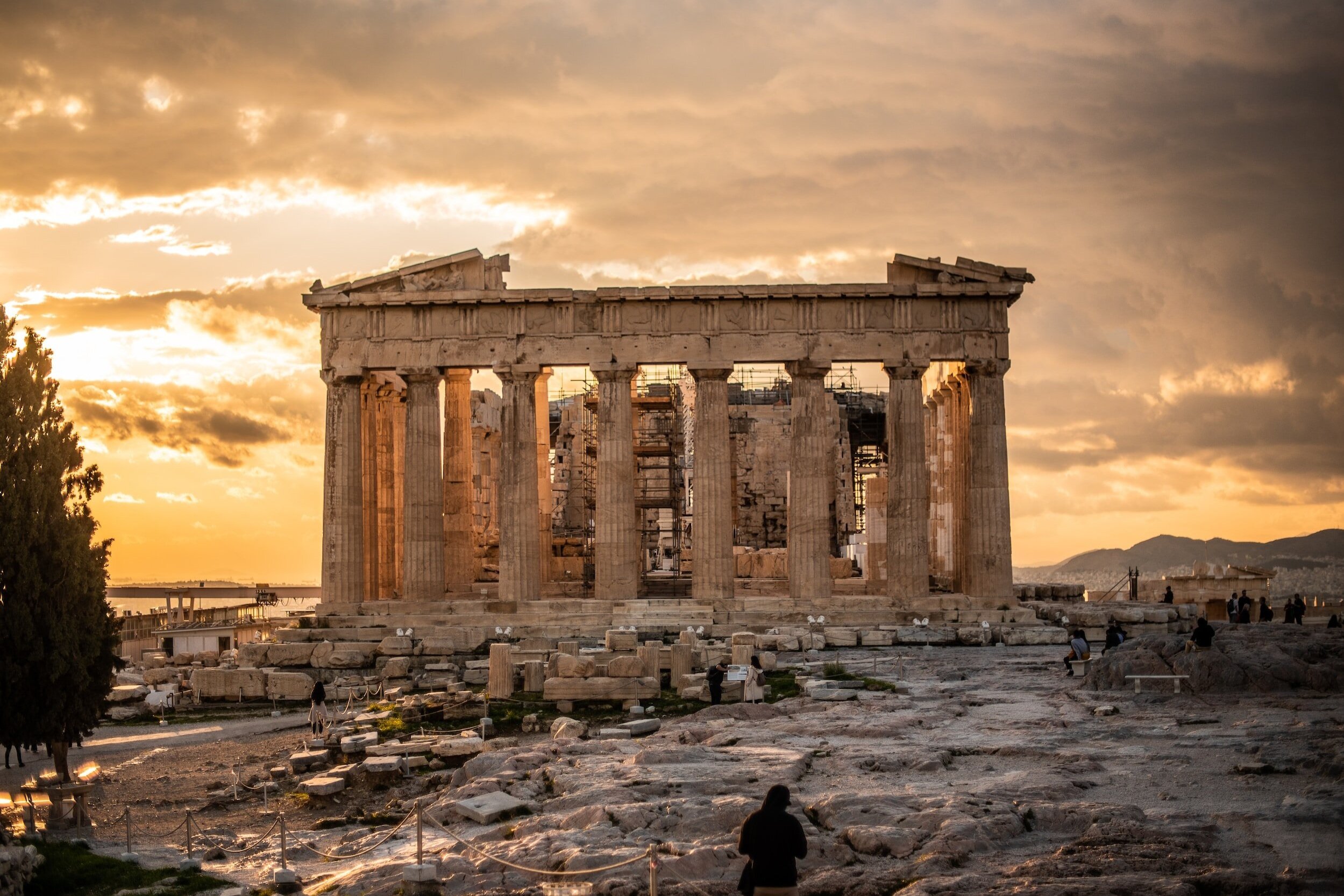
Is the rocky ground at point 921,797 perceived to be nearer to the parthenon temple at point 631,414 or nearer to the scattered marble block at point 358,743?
the scattered marble block at point 358,743

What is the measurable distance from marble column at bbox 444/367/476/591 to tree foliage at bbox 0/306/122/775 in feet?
60.7

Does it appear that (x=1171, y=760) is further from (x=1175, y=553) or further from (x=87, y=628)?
(x=1175, y=553)

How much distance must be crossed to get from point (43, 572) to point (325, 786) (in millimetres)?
5685

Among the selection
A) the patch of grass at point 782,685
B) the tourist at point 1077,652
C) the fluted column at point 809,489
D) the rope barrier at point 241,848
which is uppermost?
the fluted column at point 809,489

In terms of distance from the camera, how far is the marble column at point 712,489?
35.1 meters

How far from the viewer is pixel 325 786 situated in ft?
60.6

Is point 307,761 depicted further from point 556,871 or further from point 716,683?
point 556,871

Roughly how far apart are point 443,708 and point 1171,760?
14.3 meters

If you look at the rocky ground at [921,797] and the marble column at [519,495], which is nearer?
the rocky ground at [921,797]

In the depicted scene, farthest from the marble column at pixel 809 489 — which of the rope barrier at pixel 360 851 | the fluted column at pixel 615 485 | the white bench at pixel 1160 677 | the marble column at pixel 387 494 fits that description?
the rope barrier at pixel 360 851

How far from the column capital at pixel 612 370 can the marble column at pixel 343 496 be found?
21.8 feet

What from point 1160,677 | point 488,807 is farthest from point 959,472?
point 488,807

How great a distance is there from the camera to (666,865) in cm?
1177

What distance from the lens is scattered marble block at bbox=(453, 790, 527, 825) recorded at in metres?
14.4
